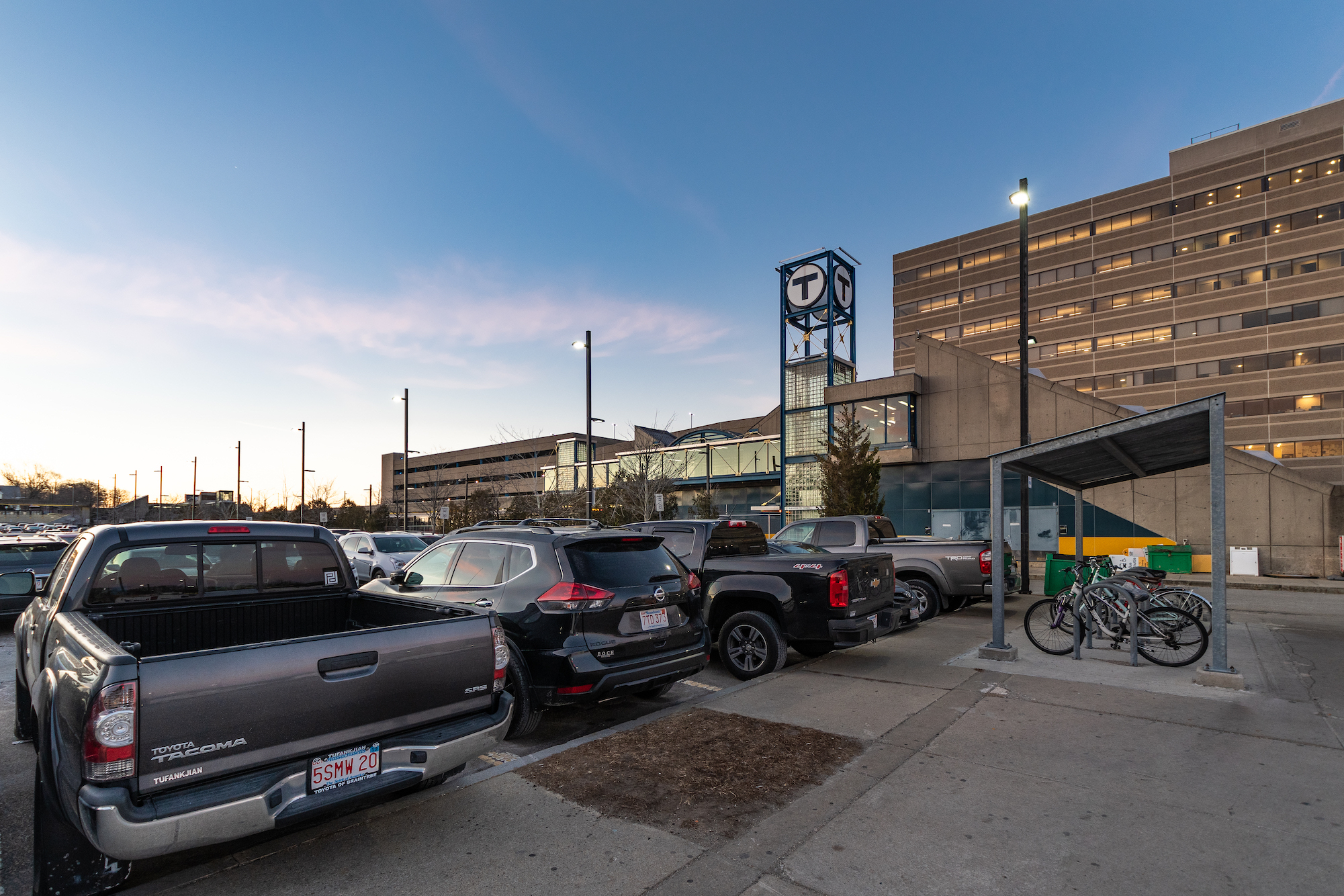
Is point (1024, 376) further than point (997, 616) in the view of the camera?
Yes

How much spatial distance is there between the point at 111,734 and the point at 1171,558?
73.2 ft

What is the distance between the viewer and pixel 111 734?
257 centimetres

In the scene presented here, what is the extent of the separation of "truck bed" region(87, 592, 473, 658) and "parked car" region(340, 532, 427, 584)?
984 centimetres

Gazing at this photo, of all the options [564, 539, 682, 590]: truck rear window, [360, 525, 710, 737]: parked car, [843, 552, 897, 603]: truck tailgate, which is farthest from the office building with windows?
[360, 525, 710, 737]: parked car

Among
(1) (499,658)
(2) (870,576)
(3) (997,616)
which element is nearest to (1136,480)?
(3) (997,616)

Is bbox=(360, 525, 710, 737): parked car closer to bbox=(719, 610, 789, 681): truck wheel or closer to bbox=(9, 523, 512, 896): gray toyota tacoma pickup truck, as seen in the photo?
bbox=(9, 523, 512, 896): gray toyota tacoma pickup truck

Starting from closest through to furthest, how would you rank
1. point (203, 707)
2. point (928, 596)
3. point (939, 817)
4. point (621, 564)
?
point (203, 707)
point (939, 817)
point (621, 564)
point (928, 596)

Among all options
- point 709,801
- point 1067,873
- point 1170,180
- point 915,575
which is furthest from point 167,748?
point 1170,180

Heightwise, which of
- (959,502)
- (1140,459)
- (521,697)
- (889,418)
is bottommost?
(521,697)

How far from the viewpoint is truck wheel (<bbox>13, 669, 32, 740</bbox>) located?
4.96 metres

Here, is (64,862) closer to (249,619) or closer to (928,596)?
(249,619)

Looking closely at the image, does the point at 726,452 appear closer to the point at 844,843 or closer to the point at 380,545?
the point at 380,545

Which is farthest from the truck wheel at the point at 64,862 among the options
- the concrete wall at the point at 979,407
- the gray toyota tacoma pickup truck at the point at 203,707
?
the concrete wall at the point at 979,407

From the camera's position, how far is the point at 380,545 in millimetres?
15688
